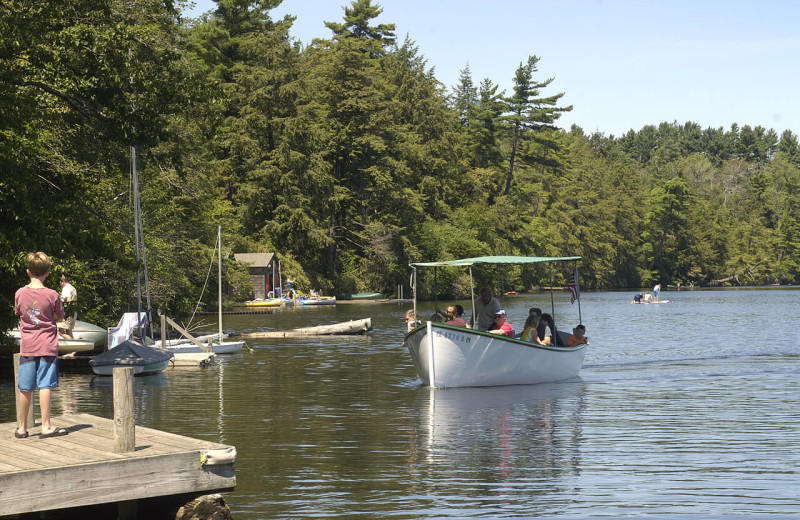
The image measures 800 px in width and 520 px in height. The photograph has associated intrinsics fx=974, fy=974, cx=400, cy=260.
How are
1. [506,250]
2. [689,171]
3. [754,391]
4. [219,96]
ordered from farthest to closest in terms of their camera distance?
[689,171] → [506,250] → [754,391] → [219,96]

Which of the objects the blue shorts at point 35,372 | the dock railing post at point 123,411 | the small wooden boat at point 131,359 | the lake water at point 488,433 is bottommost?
the lake water at point 488,433

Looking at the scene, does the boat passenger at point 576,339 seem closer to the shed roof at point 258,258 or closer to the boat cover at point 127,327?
the boat cover at point 127,327

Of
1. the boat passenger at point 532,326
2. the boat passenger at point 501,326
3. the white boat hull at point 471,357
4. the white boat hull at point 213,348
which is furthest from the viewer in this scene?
the white boat hull at point 213,348

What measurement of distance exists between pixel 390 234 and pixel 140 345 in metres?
59.9

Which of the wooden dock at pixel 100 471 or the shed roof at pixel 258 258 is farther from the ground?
the shed roof at pixel 258 258

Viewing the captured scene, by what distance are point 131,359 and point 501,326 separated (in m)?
10.4

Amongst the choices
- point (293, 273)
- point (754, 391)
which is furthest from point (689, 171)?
point (754, 391)

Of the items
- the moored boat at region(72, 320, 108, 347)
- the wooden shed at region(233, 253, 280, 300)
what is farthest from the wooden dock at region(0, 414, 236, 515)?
the wooden shed at region(233, 253, 280, 300)

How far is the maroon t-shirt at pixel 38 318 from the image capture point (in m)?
10.5

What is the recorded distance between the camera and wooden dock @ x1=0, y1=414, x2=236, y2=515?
30.5 feet

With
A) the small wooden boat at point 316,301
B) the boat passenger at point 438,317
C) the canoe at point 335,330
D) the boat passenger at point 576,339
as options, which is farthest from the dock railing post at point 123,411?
the small wooden boat at point 316,301

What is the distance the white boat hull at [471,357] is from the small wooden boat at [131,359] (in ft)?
25.9

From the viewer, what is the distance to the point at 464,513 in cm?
1137

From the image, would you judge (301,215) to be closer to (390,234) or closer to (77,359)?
(390,234)
